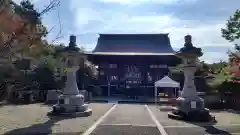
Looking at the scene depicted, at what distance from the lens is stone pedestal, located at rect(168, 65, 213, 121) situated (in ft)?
42.8

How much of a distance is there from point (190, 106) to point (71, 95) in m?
5.41

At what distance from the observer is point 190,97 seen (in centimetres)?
1378

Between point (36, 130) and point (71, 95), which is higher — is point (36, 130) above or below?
below

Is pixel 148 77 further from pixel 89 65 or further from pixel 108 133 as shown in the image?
pixel 108 133

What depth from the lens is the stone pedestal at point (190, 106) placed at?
13031 mm

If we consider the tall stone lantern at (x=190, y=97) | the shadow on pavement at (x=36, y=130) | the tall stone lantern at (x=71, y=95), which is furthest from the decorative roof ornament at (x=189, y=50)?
the shadow on pavement at (x=36, y=130)

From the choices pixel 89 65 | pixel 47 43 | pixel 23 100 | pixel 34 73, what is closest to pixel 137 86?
pixel 89 65

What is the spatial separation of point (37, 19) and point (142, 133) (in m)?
5.61

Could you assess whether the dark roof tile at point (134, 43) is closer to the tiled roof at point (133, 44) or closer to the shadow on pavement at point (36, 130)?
the tiled roof at point (133, 44)

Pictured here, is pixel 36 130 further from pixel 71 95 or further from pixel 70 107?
pixel 71 95

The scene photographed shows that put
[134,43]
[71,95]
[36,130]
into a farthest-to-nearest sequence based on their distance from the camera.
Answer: [134,43] → [71,95] → [36,130]

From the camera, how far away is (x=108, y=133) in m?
9.64

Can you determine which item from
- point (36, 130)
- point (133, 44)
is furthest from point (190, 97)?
point (133, 44)

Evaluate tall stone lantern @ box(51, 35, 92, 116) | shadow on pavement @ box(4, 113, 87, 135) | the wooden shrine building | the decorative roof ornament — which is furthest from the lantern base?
the wooden shrine building
